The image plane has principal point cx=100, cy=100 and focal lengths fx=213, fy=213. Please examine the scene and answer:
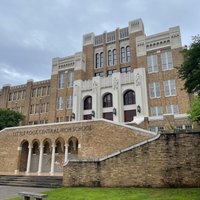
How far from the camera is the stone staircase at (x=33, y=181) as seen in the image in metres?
14.7

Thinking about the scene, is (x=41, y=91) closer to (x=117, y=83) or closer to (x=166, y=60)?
(x=117, y=83)

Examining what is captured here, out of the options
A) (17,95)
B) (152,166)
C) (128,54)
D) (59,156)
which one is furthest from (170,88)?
(17,95)

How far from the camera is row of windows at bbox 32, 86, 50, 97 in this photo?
42044mm

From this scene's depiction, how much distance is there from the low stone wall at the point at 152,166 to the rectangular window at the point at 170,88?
1961cm

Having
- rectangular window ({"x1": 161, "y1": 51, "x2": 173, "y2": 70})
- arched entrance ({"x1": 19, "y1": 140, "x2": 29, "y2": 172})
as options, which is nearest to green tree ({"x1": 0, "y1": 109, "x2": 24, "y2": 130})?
arched entrance ({"x1": 19, "y1": 140, "x2": 29, "y2": 172})

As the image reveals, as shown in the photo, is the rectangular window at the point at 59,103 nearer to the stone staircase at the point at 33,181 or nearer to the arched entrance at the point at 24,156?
the arched entrance at the point at 24,156

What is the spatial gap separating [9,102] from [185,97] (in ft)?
115

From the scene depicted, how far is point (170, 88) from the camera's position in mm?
30922

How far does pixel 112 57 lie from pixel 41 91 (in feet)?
51.9

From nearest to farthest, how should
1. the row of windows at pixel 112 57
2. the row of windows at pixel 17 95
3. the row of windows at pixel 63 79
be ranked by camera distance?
the row of windows at pixel 112 57 → the row of windows at pixel 63 79 → the row of windows at pixel 17 95

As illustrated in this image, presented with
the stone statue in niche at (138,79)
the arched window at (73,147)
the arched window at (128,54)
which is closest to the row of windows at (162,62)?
the stone statue in niche at (138,79)

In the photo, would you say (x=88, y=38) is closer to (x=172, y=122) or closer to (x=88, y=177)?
(x=172, y=122)

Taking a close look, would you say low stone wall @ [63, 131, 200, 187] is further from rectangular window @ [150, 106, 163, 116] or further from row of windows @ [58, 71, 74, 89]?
row of windows @ [58, 71, 74, 89]

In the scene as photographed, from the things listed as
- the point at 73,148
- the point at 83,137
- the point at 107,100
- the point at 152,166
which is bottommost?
the point at 152,166
